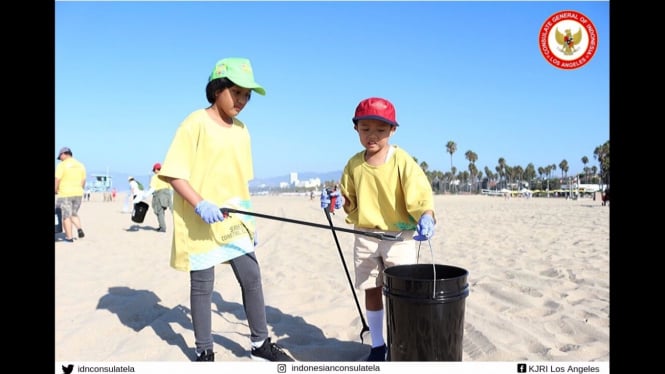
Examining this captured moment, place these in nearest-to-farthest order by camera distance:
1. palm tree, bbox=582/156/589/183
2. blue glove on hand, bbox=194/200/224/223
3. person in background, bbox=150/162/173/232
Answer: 1. blue glove on hand, bbox=194/200/224/223
2. person in background, bbox=150/162/173/232
3. palm tree, bbox=582/156/589/183

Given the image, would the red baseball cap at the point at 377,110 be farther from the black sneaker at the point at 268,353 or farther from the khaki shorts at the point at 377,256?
the black sneaker at the point at 268,353

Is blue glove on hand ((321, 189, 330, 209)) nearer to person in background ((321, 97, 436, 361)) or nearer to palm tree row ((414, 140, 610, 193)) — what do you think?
person in background ((321, 97, 436, 361))

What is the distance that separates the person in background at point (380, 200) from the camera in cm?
255

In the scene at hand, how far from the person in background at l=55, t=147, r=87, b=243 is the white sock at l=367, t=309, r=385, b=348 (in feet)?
22.3

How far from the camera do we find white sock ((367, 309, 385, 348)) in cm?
266

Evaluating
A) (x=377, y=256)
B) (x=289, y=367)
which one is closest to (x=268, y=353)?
(x=289, y=367)

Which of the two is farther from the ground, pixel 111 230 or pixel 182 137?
pixel 182 137

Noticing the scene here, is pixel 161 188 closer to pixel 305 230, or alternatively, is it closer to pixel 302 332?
pixel 305 230

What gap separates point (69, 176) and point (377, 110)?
6986 mm

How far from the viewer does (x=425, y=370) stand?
227 cm

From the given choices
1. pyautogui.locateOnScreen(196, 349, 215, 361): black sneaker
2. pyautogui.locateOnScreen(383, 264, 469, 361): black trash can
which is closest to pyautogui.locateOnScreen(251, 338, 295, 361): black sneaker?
pyautogui.locateOnScreen(196, 349, 215, 361): black sneaker

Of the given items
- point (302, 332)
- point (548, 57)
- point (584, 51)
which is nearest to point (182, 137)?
point (302, 332)

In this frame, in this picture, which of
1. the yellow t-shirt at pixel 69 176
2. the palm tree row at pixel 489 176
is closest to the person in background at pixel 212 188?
the yellow t-shirt at pixel 69 176

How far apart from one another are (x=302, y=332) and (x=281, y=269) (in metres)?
2.11
